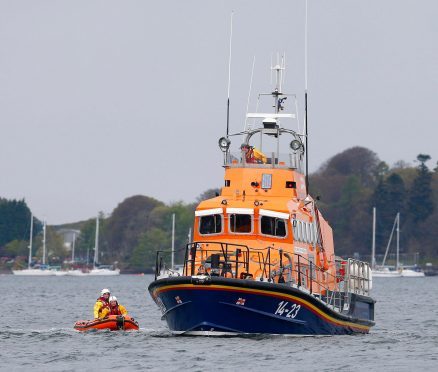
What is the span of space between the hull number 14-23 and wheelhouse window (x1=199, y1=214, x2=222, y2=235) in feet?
12.1

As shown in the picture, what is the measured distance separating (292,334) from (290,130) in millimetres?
6451

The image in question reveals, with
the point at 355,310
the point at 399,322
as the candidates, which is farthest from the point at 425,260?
the point at 355,310

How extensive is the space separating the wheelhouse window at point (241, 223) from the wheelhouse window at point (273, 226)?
0.36m

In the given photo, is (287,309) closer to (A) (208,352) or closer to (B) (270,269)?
(B) (270,269)

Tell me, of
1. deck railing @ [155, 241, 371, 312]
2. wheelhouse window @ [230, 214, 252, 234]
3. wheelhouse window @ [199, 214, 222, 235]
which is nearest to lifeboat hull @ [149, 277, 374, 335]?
deck railing @ [155, 241, 371, 312]

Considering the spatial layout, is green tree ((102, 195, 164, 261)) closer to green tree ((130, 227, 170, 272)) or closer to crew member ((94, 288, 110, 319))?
green tree ((130, 227, 170, 272))

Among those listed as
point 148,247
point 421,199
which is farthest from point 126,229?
point 421,199

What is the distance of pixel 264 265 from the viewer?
35.8 metres

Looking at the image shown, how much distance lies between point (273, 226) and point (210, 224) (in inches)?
68.4

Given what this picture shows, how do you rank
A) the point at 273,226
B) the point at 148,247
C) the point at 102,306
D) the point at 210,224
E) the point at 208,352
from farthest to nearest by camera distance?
1. the point at 148,247
2. the point at 102,306
3. the point at 210,224
4. the point at 273,226
5. the point at 208,352

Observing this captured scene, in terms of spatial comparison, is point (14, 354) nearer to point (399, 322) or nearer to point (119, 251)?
point (399, 322)

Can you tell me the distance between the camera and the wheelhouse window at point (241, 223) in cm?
3844

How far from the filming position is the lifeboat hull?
35.1 m

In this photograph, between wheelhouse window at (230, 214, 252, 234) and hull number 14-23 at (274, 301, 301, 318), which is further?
wheelhouse window at (230, 214, 252, 234)
